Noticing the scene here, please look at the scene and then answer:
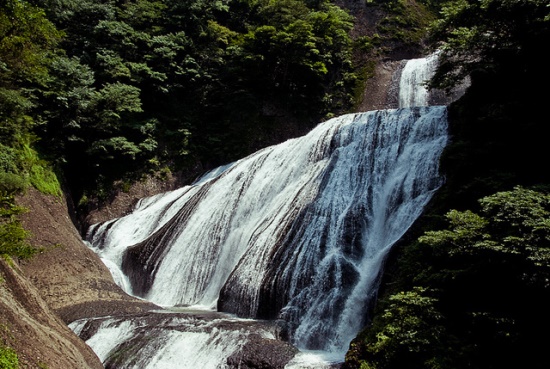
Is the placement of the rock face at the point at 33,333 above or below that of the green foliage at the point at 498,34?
below

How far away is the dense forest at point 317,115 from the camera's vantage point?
6.82 meters

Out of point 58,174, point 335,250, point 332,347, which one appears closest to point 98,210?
point 58,174

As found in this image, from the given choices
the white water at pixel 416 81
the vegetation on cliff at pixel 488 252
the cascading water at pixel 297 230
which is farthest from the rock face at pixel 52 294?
the white water at pixel 416 81

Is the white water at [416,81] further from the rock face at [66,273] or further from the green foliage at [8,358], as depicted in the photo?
the green foliage at [8,358]

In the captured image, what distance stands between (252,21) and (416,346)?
33.1 meters

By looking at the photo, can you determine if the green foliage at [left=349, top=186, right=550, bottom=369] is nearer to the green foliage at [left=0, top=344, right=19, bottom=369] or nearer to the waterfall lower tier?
the waterfall lower tier

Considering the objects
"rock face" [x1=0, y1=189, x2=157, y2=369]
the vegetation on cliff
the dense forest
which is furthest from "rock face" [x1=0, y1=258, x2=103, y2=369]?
the vegetation on cliff

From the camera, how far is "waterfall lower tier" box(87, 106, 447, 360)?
11.4 m

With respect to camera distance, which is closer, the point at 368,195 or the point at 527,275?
the point at 527,275

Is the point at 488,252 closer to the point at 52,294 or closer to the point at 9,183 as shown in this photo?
the point at 52,294

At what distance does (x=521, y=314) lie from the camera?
6.51 metres

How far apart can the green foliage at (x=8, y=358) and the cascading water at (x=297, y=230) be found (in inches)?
154

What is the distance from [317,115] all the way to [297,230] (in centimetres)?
1696

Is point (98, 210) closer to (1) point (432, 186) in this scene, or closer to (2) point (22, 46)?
(2) point (22, 46)
